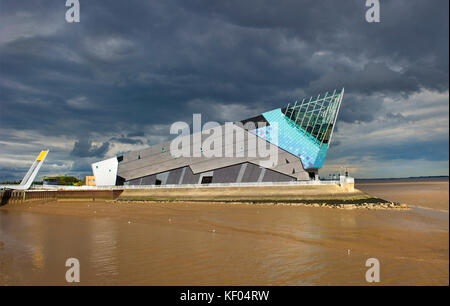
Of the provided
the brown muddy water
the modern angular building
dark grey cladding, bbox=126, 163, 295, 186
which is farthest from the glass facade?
the brown muddy water

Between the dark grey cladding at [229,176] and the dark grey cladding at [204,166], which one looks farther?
the dark grey cladding at [229,176]

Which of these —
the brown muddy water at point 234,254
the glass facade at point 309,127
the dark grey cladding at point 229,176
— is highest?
the glass facade at point 309,127

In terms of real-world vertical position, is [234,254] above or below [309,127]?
below

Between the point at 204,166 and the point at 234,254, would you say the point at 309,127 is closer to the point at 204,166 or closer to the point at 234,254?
the point at 204,166

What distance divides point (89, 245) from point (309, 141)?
3828 cm

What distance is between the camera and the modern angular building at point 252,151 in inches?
1850

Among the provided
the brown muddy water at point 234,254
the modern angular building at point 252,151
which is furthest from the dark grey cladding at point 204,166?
the brown muddy water at point 234,254

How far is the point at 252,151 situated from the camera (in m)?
50.9

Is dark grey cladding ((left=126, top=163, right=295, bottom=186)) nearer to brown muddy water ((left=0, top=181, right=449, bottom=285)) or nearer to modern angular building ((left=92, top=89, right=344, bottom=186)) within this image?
modern angular building ((left=92, top=89, right=344, bottom=186))

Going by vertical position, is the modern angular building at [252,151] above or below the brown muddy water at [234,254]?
above

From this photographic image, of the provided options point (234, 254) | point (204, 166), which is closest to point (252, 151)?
point (204, 166)

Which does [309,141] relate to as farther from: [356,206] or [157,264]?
[157,264]

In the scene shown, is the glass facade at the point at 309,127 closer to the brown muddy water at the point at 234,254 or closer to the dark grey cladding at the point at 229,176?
the dark grey cladding at the point at 229,176
